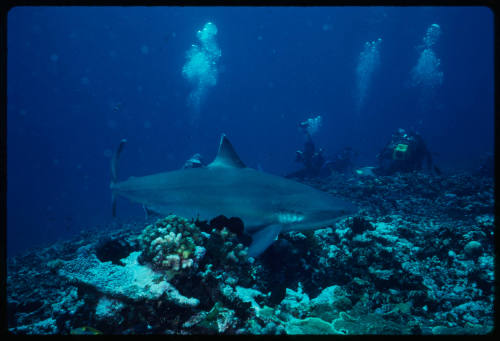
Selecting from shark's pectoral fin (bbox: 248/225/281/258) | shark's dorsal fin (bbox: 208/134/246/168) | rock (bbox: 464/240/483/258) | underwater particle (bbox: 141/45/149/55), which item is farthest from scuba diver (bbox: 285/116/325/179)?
underwater particle (bbox: 141/45/149/55)

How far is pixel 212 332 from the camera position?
2.93m

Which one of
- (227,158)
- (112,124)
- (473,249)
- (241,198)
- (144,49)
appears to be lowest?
(473,249)

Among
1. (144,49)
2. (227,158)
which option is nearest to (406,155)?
(227,158)

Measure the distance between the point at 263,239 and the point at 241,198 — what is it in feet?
3.16

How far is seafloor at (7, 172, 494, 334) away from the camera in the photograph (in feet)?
10.2

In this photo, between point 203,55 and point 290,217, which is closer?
point 290,217

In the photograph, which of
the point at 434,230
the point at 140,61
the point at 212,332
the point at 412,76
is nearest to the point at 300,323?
the point at 212,332

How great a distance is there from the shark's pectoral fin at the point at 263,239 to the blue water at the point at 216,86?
72.2 meters

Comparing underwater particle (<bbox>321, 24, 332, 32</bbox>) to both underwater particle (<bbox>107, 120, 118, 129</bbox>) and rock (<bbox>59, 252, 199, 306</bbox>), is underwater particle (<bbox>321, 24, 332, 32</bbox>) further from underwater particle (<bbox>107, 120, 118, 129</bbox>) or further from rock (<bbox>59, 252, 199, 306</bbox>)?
rock (<bbox>59, 252, 199, 306</bbox>)

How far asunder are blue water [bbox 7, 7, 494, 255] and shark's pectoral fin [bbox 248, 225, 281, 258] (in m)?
72.2

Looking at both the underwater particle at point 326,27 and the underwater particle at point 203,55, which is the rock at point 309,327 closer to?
the underwater particle at point 203,55

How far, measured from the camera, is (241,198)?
4.88 meters

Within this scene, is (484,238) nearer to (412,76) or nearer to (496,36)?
(496,36)

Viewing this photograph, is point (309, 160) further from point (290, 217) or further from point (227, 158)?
point (290, 217)
